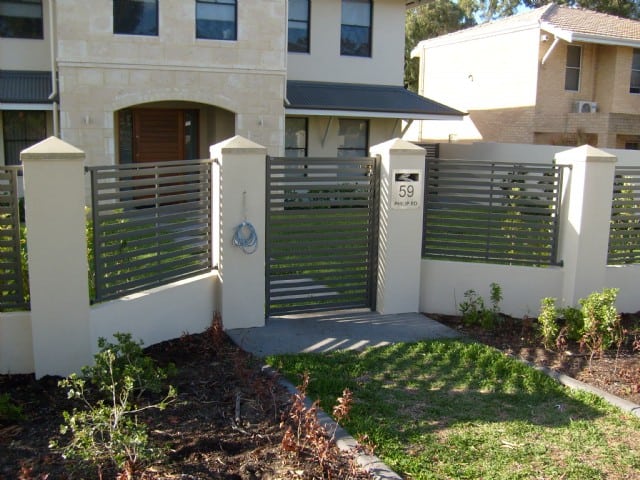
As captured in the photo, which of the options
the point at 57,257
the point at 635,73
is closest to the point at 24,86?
the point at 57,257

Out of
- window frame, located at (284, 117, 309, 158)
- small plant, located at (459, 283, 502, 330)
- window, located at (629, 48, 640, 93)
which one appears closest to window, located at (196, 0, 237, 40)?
window frame, located at (284, 117, 309, 158)

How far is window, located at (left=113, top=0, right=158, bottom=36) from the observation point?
1482cm

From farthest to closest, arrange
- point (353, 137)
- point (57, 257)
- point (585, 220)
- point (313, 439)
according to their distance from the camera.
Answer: point (353, 137)
point (585, 220)
point (57, 257)
point (313, 439)

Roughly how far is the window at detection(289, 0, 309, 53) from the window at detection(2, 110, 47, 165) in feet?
22.7

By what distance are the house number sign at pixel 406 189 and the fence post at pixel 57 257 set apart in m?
3.58

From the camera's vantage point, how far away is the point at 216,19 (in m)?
15.6

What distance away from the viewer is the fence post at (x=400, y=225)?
7.77 meters

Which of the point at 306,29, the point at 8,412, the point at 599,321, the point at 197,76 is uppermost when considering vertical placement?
the point at 306,29

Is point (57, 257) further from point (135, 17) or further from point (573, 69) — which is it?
point (573, 69)

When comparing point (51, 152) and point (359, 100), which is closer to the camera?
point (51, 152)

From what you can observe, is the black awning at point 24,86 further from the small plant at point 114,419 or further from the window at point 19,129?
the small plant at point 114,419

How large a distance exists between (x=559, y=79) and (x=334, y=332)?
19.3 meters

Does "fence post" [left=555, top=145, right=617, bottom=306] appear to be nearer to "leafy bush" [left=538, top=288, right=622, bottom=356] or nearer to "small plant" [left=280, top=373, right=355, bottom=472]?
"leafy bush" [left=538, top=288, right=622, bottom=356]

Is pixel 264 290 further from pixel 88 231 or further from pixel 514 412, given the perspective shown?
pixel 514 412
